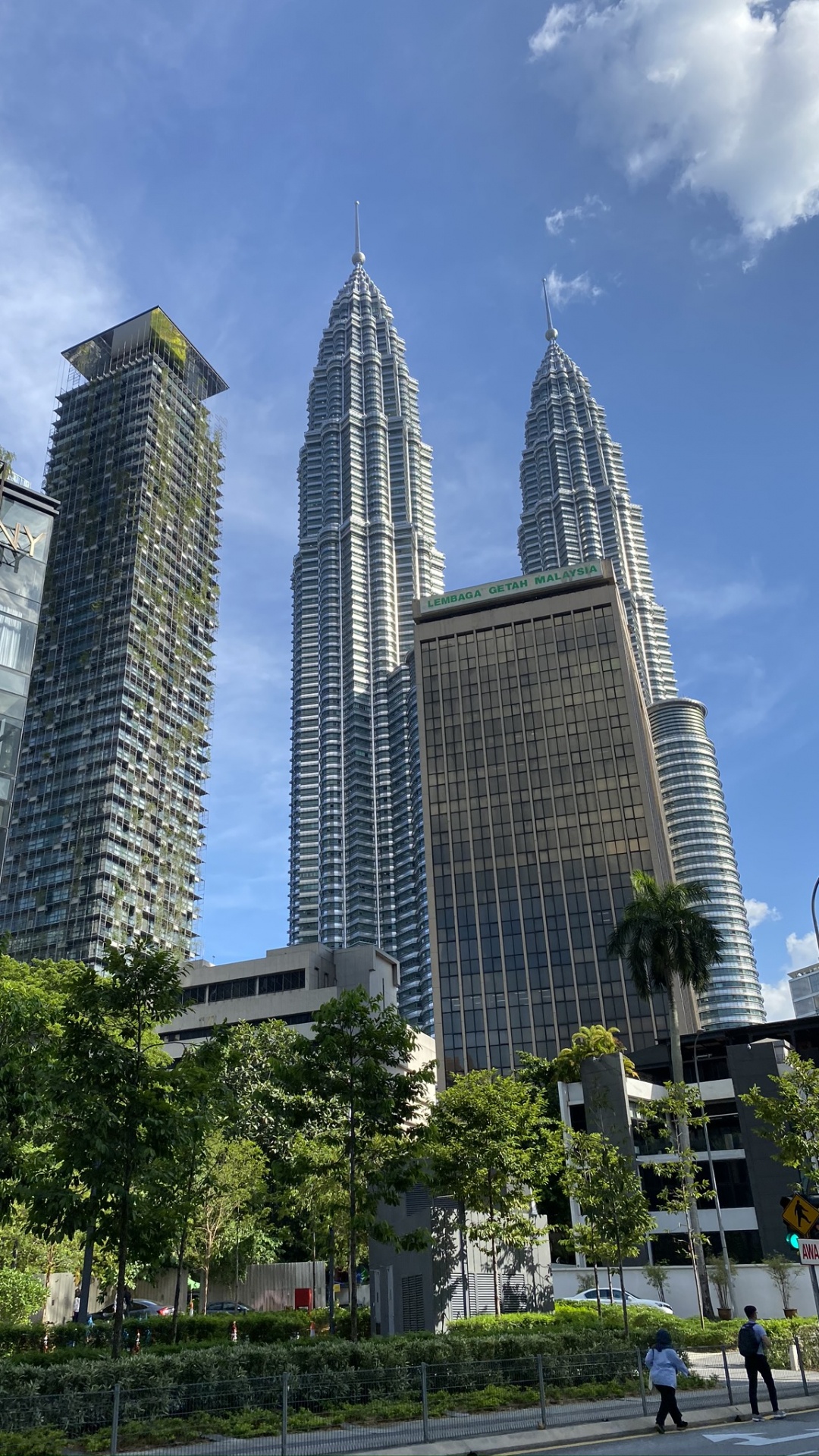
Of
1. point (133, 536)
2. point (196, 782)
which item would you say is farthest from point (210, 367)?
point (196, 782)

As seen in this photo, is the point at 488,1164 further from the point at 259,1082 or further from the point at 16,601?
the point at 259,1082

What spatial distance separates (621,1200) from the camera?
3469 cm

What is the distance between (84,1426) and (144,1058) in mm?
7655

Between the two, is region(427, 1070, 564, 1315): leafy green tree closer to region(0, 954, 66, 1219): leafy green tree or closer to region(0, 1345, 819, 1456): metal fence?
region(0, 1345, 819, 1456): metal fence

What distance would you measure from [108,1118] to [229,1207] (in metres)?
38.8

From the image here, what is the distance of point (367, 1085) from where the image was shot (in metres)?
31.9

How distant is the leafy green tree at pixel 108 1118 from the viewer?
21344 millimetres

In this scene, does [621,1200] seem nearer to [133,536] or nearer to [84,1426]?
[84,1426]

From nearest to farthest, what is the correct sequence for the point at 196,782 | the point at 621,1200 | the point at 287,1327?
the point at 621,1200
the point at 287,1327
the point at 196,782

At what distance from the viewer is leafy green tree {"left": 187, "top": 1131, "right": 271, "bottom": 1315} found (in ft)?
175

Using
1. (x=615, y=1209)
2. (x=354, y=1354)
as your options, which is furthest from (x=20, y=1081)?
(x=615, y=1209)

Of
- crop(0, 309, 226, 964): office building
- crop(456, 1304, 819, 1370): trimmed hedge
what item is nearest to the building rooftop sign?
crop(0, 309, 226, 964): office building

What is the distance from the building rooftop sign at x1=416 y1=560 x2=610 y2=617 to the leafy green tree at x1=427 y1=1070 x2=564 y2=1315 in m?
108

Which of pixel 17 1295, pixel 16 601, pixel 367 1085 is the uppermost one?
pixel 16 601
